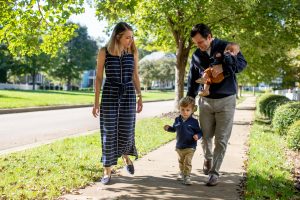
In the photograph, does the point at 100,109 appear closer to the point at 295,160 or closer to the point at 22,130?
the point at 295,160

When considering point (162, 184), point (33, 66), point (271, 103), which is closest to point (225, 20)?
point (271, 103)

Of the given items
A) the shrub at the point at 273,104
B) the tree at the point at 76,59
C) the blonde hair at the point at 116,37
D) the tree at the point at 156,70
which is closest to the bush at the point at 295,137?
the blonde hair at the point at 116,37

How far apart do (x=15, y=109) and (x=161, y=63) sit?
6865cm

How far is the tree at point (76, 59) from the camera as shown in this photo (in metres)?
75.9

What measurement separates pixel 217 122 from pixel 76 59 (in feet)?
246

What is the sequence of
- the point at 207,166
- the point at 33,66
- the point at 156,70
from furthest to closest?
1. the point at 156,70
2. the point at 33,66
3. the point at 207,166

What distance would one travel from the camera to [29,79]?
9338 cm

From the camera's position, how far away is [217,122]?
5707mm

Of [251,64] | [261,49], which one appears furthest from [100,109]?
[251,64]

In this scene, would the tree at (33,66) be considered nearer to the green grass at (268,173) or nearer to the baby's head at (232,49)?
the green grass at (268,173)

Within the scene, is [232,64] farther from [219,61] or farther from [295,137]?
[295,137]

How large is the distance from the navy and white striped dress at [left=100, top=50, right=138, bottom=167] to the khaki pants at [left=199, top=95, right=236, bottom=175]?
0.98m

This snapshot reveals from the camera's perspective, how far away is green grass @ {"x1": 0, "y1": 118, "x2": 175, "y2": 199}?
17.8 feet

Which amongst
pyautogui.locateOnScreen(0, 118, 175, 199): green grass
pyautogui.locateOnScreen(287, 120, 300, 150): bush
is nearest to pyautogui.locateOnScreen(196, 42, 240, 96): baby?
pyautogui.locateOnScreen(0, 118, 175, 199): green grass
